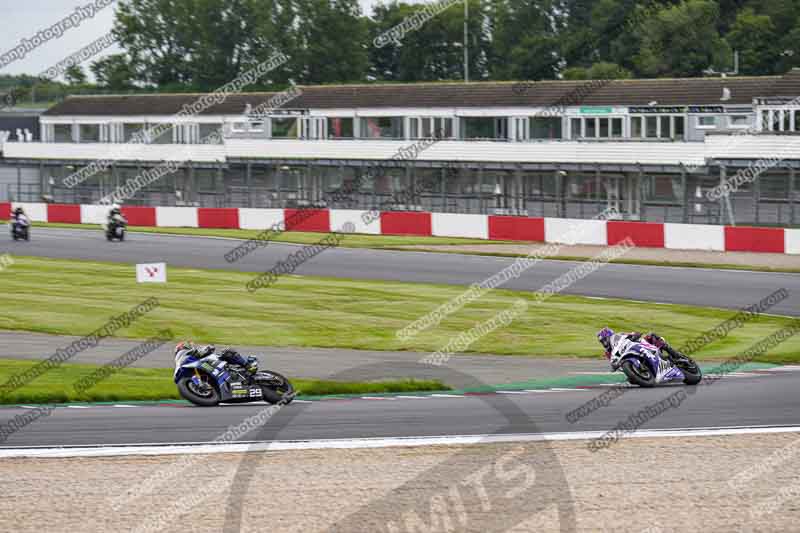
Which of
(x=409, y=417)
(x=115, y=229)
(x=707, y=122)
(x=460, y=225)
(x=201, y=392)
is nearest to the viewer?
(x=409, y=417)

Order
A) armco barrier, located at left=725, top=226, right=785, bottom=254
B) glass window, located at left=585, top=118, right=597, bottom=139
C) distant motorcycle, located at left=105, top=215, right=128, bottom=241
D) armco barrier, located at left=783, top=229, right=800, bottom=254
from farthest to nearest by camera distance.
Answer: glass window, located at left=585, top=118, right=597, bottom=139 < distant motorcycle, located at left=105, top=215, right=128, bottom=241 < armco barrier, located at left=725, top=226, right=785, bottom=254 < armco barrier, located at left=783, top=229, right=800, bottom=254

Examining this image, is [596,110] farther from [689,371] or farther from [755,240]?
[689,371]

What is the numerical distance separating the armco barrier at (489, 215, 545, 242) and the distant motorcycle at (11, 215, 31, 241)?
55.5 ft

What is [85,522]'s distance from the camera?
12.8 m

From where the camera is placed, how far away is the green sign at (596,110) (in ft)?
183

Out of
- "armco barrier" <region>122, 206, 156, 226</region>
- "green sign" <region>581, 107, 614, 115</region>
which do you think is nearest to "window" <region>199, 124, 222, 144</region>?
"armco barrier" <region>122, 206, 156, 226</region>

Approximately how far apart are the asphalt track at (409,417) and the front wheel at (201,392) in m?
0.15

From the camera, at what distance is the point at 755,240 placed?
1521 inches

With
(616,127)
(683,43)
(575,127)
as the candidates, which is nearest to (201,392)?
(616,127)

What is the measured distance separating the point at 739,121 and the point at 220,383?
3769 centimetres

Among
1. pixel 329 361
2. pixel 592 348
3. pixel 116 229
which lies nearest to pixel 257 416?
pixel 329 361

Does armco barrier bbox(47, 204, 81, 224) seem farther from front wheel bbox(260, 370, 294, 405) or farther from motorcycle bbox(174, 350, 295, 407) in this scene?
front wheel bbox(260, 370, 294, 405)

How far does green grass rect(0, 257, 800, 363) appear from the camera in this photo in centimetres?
2475

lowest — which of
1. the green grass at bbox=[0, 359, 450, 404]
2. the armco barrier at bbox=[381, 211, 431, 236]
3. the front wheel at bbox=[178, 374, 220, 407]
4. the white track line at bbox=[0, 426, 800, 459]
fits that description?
the white track line at bbox=[0, 426, 800, 459]
